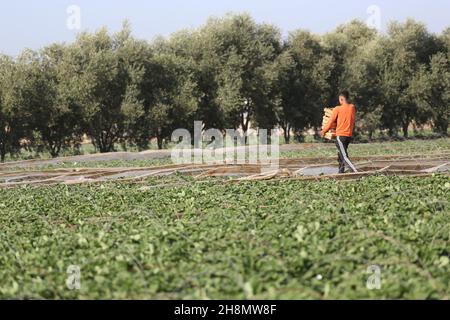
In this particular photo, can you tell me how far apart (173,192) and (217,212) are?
4431 millimetres

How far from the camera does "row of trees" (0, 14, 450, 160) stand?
4453 cm

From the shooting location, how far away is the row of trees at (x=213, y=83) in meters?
44.5

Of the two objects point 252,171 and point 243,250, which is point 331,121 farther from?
point 243,250

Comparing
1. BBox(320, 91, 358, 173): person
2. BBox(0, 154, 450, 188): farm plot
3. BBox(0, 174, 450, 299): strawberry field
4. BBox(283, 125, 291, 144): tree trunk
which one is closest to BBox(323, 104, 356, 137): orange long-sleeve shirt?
BBox(320, 91, 358, 173): person

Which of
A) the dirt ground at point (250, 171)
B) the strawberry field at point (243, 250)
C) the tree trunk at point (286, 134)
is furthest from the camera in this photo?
the tree trunk at point (286, 134)

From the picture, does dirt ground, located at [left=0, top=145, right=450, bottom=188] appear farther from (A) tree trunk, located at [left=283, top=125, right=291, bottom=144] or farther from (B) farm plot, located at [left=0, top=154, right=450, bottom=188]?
(A) tree trunk, located at [left=283, top=125, right=291, bottom=144]

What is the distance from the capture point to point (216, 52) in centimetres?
5216

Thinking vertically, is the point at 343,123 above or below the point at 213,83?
below

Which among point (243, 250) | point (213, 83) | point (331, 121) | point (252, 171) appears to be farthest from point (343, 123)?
point (213, 83)

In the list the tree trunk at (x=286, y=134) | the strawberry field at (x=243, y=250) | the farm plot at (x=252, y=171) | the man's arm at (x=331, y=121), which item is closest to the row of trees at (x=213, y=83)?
the tree trunk at (x=286, y=134)

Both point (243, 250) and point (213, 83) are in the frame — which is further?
point (213, 83)

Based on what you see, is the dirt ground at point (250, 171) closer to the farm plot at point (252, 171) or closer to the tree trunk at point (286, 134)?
the farm plot at point (252, 171)

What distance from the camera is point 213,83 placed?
51.6 m
